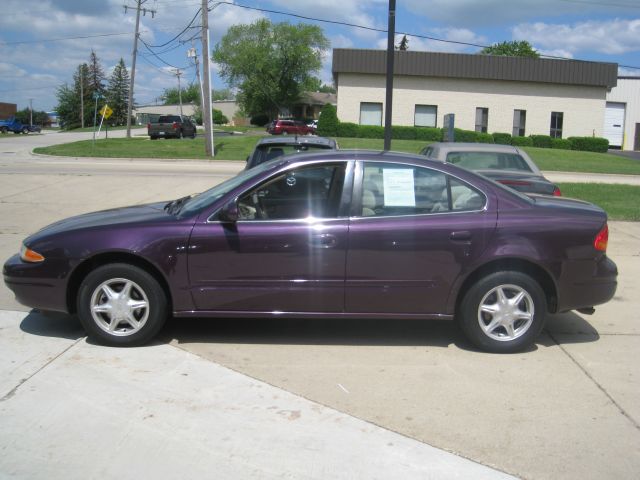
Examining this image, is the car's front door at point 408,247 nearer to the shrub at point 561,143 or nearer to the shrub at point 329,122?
the shrub at point 329,122

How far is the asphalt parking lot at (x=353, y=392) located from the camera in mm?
3469

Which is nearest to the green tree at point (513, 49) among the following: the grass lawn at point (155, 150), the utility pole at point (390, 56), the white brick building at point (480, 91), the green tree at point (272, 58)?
the green tree at point (272, 58)

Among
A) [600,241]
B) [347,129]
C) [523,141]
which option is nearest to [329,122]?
[347,129]

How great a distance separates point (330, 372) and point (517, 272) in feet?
5.58

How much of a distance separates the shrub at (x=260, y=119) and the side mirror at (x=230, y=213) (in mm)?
68761

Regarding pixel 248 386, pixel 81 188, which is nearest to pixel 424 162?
pixel 248 386

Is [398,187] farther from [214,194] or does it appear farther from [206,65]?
[206,65]

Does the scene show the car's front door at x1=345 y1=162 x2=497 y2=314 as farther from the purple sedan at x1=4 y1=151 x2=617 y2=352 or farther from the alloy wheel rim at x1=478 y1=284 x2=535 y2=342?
the alloy wheel rim at x1=478 y1=284 x2=535 y2=342

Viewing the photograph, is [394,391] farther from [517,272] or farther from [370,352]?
[517,272]

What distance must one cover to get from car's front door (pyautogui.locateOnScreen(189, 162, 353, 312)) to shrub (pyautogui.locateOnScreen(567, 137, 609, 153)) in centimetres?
3955

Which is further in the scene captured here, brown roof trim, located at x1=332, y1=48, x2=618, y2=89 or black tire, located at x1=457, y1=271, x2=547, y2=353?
brown roof trim, located at x1=332, y1=48, x2=618, y2=89

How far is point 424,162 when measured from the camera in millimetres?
5137

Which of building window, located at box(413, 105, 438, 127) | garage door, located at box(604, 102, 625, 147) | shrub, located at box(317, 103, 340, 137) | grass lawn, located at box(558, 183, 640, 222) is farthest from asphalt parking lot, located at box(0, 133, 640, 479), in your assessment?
garage door, located at box(604, 102, 625, 147)

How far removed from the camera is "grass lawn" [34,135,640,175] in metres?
28.1
